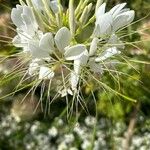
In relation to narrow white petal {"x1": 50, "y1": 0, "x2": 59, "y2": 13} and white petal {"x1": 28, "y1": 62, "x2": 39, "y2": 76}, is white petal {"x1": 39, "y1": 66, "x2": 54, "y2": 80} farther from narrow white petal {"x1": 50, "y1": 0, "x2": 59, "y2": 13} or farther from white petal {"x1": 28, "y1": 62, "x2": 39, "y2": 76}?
narrow white petal {"x1": 50, "y1": 0, "x2": 59, "y2": 13}

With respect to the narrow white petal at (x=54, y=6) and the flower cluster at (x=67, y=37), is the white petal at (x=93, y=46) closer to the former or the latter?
the flower cluster at (x=67, y=37)

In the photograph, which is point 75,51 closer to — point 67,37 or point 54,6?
point 67,37

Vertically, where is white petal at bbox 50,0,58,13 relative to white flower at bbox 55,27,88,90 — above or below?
above

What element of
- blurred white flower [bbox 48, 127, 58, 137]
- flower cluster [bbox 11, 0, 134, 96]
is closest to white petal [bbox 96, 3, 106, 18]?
flower cluster [bbox 11, 0, 134, 96]

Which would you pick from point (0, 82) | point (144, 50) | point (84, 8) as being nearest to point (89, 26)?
point (84, 8)

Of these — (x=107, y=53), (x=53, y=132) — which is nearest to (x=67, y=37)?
(x=107, y=53)

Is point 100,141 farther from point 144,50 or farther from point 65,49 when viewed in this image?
point 65,49
